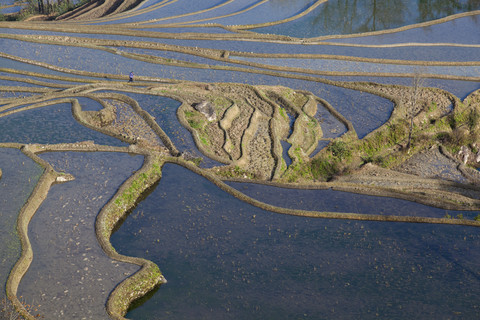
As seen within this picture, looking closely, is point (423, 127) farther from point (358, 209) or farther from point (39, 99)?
point (39, 99)

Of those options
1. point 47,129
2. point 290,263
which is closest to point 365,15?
point 47,129

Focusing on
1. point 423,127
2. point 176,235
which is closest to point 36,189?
point 176,235

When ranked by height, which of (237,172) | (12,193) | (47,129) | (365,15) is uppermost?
(365,15)

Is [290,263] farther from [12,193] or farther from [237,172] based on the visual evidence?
[12,193]

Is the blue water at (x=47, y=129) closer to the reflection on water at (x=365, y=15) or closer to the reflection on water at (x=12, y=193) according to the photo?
the reflection on water at (x=12, y=193)

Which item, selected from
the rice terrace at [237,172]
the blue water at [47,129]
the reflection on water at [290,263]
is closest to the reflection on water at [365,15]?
the rice terrace at [237,172]

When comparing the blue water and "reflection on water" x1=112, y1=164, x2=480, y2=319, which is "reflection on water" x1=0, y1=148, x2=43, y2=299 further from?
"reflection on water" x1=112, y1=164, x2=480, y2=319
